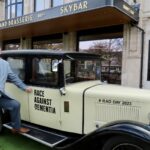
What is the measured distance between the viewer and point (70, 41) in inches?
484

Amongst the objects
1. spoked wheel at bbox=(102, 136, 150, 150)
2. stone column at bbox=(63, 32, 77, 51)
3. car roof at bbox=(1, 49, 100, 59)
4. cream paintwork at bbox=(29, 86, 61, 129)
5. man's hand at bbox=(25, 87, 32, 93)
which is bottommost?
spoked wheel at bbox=(102, 136, 150, 150)

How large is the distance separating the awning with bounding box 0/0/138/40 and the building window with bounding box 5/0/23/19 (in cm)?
282

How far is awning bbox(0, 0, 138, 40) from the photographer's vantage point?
8.58 m

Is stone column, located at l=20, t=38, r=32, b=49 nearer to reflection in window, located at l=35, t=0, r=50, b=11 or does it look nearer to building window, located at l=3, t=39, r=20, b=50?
building window, located at l=3, t=39, r=20, b=50

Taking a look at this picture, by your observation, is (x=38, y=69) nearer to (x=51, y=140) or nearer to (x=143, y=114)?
(x=51, y=140)

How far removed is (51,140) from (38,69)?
1.29 m

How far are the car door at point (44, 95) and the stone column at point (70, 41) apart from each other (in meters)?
7.21

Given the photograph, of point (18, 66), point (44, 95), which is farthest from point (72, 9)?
point (44, 95)

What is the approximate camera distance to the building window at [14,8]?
1544cm

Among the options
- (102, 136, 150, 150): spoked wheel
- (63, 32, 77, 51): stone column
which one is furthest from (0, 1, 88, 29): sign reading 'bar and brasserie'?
(102, 136, 150, 150): spoked wheel

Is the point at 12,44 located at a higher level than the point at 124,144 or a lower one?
higher

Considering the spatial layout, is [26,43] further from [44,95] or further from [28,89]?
[44,95]

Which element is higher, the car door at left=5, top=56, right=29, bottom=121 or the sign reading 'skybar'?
the sign reading 'skybar'

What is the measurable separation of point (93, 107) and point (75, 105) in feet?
1.00
